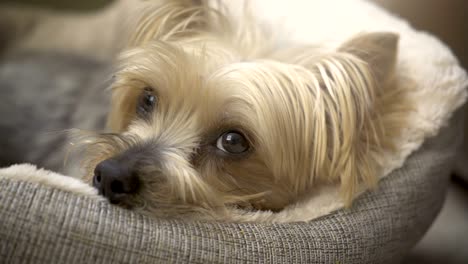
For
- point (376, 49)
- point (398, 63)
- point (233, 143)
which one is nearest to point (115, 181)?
point (233, 143)

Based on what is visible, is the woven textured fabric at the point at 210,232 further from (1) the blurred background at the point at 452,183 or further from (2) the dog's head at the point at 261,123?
(1) the blurred background at the point at 452,183

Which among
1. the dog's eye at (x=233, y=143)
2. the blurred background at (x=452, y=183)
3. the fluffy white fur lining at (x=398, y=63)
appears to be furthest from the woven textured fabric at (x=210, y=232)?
the blurred background at (x=452, y=183)

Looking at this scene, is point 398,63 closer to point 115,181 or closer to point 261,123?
point 261,123

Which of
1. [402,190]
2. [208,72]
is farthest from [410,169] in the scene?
[208,72]

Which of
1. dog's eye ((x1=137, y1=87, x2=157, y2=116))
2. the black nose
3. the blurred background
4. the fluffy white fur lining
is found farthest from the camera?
the blurred background

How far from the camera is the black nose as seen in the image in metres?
1.24

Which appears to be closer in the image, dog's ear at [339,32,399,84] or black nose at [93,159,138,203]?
black nose at [93,159,138,203]

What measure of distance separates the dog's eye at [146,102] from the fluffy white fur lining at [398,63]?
15.6 inches

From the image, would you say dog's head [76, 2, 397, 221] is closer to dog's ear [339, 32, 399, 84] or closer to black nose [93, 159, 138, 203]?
dog's ear [339, 32, 399, 84]

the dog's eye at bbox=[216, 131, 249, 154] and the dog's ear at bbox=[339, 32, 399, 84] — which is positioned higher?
the dog's ear at bbox=[339, 32, 399, 84]

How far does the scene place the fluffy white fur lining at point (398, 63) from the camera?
147cm

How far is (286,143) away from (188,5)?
0.51 metres

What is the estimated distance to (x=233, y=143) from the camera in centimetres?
148

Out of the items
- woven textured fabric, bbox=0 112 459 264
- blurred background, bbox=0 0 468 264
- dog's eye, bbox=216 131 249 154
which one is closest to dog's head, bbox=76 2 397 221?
dog's eye, bbox=216 131 249 154
